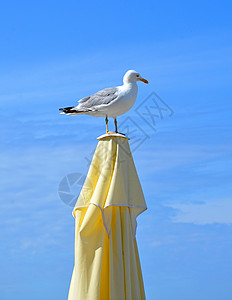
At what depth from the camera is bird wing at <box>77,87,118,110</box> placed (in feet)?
17.6

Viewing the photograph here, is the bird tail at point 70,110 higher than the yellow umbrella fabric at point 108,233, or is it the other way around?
the bird tail at point 70,110

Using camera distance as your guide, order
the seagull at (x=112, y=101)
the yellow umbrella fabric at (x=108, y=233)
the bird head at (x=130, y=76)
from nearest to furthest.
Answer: the yellow umbrella fabric at (x=108, y=233), the seagull at (x=112, y=101), the bird head at (x=130, y=76)

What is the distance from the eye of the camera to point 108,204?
488 cm

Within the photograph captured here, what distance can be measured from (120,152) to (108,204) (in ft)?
2.16

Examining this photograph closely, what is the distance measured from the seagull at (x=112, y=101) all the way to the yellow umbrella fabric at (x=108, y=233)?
410 millimetres

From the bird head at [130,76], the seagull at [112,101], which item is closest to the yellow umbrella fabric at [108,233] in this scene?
the seagull at [112,101]

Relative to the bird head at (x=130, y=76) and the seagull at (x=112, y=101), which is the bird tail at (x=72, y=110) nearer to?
the seagull at (x=112, y=101)

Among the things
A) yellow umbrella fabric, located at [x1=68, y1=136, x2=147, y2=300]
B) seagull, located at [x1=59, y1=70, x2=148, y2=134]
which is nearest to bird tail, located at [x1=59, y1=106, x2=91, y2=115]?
seagull, located at [x1=59, y1=70, x2=148, y2=134]

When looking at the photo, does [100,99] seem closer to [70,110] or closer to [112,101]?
[112,101]

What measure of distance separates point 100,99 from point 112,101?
0.18 metres

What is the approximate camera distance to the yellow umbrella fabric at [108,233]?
4.83 m

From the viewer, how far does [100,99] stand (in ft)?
17.8

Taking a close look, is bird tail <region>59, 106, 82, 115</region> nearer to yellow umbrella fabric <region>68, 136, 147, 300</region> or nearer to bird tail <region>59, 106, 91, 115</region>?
bird tail <region>59, 106, 91, 115</region>

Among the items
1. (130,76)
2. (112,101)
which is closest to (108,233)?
(112,101)
